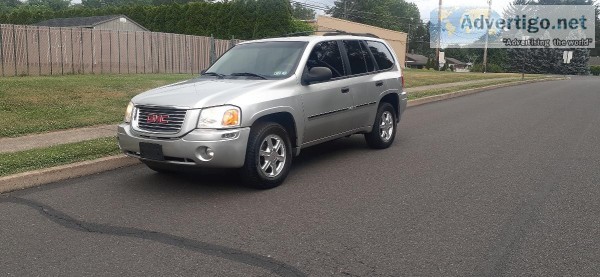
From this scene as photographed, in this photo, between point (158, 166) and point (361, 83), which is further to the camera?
point (361, 83)

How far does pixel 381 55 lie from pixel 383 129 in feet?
3.95

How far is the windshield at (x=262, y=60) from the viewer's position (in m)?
6.59

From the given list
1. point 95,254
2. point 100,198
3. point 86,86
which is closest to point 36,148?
point 100,198

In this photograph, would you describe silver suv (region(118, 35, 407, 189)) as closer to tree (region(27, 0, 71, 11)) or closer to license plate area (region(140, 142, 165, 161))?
license plate area (region(140, 142, 165, 161))

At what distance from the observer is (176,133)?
213 inches

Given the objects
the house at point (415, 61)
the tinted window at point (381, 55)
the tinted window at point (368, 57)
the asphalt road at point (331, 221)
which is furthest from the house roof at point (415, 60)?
the asphalt road at point (331, 221)

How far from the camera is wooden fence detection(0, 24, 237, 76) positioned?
17781 millimetres

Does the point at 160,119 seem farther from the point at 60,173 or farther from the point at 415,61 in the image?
the point at 415,61

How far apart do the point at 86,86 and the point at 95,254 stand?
9.97m

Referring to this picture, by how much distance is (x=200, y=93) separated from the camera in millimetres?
5750

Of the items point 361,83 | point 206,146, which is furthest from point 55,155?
point 361,83

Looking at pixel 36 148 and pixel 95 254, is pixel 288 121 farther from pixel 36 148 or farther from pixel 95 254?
pixel 36 148

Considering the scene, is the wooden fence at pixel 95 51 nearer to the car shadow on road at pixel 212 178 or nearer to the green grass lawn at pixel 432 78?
the car shadow on road at pixel 212 178

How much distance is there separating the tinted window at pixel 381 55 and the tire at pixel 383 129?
25.2 inches
